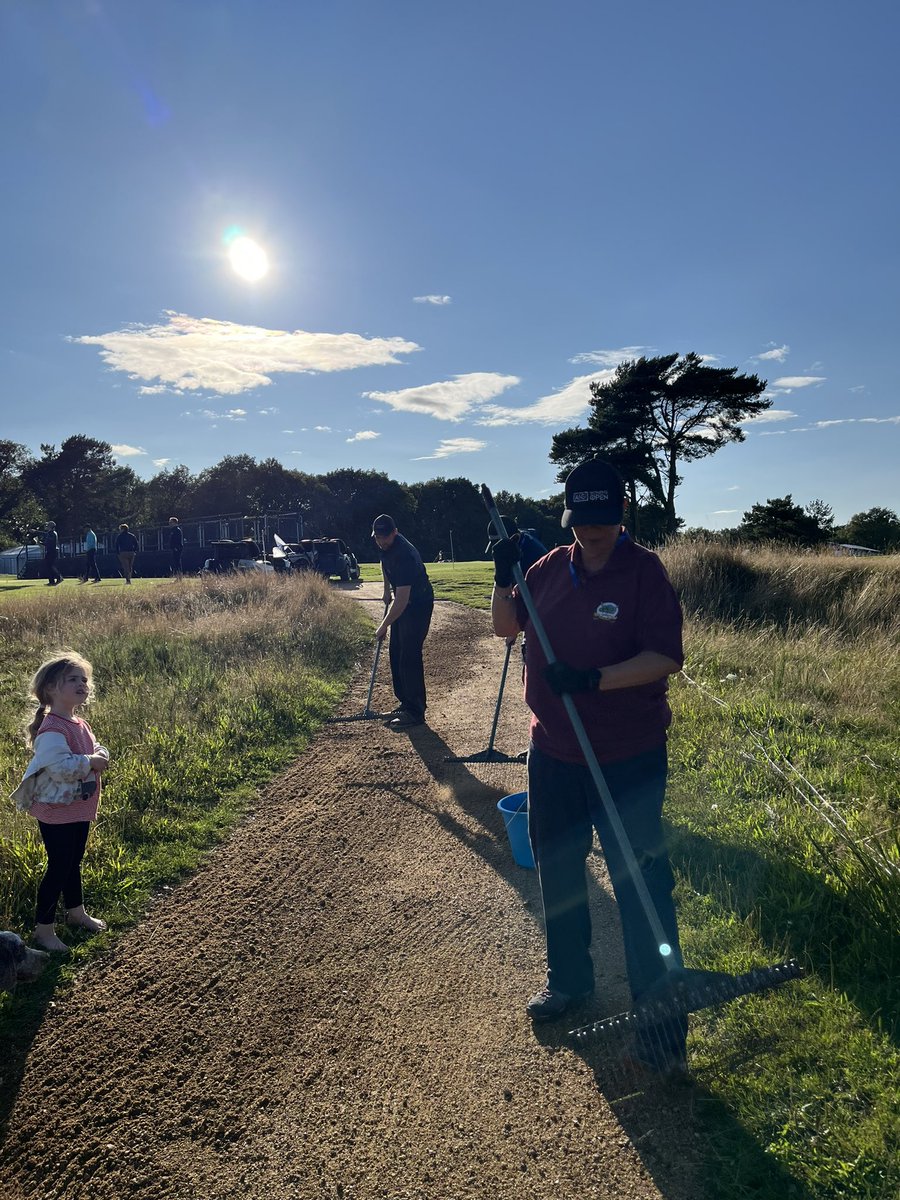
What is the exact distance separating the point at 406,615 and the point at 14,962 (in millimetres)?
4943

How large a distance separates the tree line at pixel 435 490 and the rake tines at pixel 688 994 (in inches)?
1426

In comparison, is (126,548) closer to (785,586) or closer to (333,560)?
(333,560)

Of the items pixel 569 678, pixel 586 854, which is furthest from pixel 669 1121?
pixel 569 678

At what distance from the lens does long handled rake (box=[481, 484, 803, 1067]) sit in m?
2.64

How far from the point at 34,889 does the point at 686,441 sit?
142 feet

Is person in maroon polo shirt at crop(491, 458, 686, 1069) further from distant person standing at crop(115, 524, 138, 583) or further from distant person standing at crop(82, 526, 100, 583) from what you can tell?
distant person standing at crop(82, 526, 100, 583)

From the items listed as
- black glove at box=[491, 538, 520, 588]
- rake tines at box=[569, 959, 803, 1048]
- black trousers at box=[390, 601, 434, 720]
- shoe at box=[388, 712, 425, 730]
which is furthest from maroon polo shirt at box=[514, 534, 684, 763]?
shoe at box=[388, 712, 425, 730]

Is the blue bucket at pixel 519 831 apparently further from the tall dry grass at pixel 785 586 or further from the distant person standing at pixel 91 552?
the distant person standing at pixel 91 552

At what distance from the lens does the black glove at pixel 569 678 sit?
9.00ft

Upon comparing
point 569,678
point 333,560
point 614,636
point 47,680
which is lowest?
point 333,560

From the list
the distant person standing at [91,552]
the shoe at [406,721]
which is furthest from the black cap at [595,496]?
the distant person standing at [91,552]

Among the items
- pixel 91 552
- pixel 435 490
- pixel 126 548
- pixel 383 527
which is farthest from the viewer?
pixel 435 490

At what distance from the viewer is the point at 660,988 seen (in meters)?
2.70

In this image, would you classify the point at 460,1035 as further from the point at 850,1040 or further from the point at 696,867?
the point at 696,867
